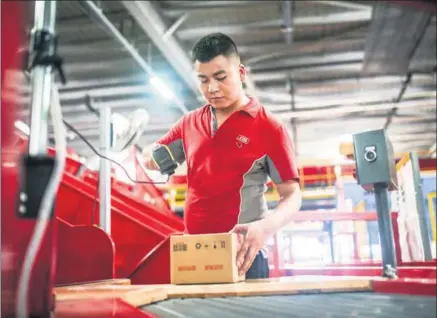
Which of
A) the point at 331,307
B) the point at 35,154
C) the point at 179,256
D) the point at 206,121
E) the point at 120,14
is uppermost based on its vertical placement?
the point at 120,14

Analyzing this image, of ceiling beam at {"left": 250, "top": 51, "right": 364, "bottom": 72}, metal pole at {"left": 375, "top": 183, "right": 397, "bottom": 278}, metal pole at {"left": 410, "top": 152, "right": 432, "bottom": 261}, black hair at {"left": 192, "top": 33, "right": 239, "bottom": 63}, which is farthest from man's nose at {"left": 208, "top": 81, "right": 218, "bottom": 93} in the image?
ceiling beam at {"left": 250, "top": 51, "right": 364, "bottom": 72}

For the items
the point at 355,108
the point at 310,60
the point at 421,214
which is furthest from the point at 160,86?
the point at 421,214

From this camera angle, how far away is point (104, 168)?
294 centimetres

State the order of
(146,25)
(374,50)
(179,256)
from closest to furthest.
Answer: (179,256) → (146,25) → (374,50)

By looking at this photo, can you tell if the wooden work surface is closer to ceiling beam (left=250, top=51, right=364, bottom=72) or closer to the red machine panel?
the red machine panel

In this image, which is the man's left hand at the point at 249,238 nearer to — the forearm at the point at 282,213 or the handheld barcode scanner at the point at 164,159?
the forearm at the point at 282,213

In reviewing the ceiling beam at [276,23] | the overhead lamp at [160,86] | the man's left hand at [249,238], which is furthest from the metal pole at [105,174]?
the overhead lamp at [160,86]

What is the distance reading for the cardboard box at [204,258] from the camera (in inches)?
77.4

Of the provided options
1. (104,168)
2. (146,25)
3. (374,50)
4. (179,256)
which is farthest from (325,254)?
(179,256)

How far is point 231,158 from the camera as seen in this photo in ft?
7.44

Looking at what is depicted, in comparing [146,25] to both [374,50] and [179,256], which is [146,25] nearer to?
[374,50]

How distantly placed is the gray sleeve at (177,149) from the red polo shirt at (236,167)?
17cm

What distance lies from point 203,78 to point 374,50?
183 inches

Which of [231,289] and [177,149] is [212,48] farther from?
[231,289]
